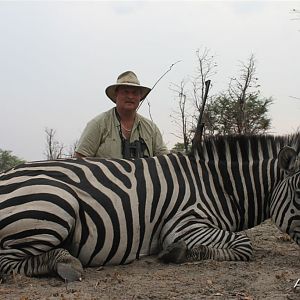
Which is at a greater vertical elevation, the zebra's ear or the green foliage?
the green foliage

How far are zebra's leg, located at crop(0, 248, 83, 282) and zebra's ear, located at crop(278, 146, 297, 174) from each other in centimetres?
134

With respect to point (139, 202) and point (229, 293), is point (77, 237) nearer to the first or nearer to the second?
point (139, 202)

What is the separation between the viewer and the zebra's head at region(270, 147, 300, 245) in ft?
10.1

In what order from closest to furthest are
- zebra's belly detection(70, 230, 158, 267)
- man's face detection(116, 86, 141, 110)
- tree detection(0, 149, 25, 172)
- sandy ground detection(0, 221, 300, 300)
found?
sandy ground detection(0, 221, 300, 300) < zebra's belly detection(70, 230, 158, 267) < man's face detection(116, 86, 141, 110) < tree detection(0, 149, 25, 172)

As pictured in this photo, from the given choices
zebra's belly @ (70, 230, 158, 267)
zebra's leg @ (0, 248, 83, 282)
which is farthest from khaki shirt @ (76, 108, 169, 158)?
zebra's leg @ (0, 248, 83, 282)

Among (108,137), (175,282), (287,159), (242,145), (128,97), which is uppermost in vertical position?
(128,97)

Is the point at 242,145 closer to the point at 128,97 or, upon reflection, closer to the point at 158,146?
the point at 158,146

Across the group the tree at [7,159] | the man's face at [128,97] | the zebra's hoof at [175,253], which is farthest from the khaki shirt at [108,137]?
the tree at [7,159]

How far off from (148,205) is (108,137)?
1.29m

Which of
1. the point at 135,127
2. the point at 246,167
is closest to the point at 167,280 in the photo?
the point at 246,167

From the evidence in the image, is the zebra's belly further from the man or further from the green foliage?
the green foliage

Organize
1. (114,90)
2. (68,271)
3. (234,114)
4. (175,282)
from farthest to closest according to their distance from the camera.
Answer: (234,114), (114,90), (68,271), (175,282)

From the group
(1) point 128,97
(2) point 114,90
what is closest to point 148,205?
(1) point 128,97

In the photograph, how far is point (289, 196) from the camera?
3131mm
